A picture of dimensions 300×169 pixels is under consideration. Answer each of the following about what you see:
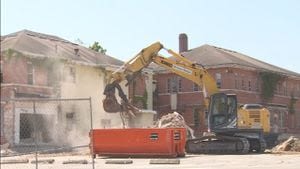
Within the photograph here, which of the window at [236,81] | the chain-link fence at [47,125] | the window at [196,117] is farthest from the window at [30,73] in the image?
the window at [236,81]

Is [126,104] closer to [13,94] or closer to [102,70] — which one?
[13,94]

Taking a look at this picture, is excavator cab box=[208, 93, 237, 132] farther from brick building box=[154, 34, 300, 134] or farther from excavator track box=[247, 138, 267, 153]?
brick building box=[154, 34, 300, 134]

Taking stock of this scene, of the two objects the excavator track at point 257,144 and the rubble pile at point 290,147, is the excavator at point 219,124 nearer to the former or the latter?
the excavator track at point 257,144

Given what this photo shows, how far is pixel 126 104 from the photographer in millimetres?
29672

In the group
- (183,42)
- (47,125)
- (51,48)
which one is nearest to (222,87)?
(183,42)

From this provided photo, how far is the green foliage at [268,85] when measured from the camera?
5903 cm

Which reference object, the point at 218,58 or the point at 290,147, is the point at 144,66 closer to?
the point at 290,147

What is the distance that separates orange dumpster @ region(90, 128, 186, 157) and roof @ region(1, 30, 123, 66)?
520 inches

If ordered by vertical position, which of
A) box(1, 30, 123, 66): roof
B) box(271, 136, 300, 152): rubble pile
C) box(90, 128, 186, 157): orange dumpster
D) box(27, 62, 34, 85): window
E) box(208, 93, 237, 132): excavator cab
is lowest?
box(271, 136, 300, 152): rubble pile

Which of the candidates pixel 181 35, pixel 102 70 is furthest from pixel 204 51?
pixel 102 70

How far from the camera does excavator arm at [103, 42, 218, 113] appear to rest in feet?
96.5

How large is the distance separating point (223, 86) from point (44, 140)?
23419 mm

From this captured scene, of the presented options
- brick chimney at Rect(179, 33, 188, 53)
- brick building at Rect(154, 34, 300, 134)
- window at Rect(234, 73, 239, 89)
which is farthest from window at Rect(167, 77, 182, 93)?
brick chimney at Rect(179, 33, 188, 53)

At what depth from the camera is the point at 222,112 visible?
105 ft
